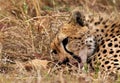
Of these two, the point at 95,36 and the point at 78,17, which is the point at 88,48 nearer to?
the point at 95,36

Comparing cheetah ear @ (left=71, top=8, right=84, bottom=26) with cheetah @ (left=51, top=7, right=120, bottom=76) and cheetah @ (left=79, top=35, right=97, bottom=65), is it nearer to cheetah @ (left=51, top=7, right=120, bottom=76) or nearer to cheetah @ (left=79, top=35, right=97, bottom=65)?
cheetah @ (left=51, top=7, right=120, bottom=76)

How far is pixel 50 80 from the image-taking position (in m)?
3.97

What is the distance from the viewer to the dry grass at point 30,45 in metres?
4.14

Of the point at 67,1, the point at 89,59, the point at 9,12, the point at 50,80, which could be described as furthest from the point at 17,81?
the point at 67,1

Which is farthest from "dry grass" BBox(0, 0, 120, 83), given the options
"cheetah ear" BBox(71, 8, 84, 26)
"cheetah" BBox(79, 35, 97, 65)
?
"cheetah ear" BBox(71, 8, 84, 26)

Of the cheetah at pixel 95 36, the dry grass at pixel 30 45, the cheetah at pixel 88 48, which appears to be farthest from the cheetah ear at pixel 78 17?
the dry grass at pixel 30 45

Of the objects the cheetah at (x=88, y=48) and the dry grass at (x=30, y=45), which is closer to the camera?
the dry grass at (x=30, y=45)

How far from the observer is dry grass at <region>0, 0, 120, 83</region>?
414cm

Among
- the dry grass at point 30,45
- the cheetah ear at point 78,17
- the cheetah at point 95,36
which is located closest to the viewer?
the dry grass at point 30,45

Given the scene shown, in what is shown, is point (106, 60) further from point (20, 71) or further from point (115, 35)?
point (20, 71)

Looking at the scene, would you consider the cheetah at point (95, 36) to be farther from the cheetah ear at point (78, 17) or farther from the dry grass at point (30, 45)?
the dry grass at point (30, 45)

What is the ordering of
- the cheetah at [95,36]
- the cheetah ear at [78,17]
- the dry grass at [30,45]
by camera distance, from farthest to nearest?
1. the cheetah ear at [78,17]
2. the cheetah at [95,36]
3. the dry grass at [30,45]

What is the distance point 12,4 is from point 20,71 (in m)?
2.18

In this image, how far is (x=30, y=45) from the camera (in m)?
5.57
